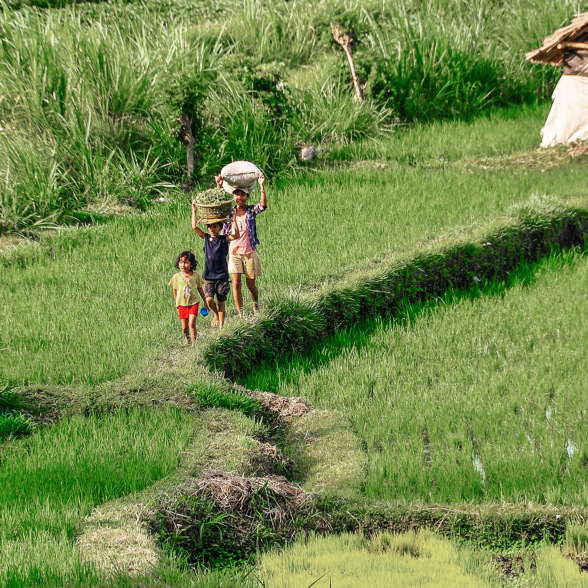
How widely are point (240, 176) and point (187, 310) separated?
3.03 feet

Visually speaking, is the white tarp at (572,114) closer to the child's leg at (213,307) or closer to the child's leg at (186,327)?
the child's leg at (213,307)

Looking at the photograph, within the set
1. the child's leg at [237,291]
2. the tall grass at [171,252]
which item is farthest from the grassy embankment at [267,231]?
the child's leg at [237,291]

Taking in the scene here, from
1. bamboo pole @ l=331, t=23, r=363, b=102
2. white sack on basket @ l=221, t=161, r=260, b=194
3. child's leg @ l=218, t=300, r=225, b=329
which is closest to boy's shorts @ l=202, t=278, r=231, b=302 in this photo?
child's leg @ l=218, t=300, r=225, b=329

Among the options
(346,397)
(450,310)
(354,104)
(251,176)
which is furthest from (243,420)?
(354,104)

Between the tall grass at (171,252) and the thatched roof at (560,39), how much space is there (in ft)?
4.45

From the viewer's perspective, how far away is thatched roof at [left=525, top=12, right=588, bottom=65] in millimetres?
10172

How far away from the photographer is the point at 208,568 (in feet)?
11.5

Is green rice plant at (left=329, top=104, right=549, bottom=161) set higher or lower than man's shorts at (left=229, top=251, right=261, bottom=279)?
lower

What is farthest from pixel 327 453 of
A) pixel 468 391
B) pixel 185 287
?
pixel 185 287

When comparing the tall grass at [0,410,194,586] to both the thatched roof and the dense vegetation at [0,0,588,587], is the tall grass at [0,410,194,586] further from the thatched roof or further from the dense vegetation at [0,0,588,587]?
the thatched roof

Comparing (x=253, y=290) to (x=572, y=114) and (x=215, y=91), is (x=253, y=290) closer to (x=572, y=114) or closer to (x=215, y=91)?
(x=215, y=91)

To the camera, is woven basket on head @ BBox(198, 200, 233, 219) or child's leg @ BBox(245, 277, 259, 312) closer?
woven basket on head @ BBox(198, 200, 233, 219)

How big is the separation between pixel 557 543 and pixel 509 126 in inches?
338

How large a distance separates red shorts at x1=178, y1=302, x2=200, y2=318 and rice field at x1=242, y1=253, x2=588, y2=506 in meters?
0.64
